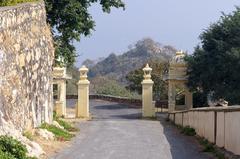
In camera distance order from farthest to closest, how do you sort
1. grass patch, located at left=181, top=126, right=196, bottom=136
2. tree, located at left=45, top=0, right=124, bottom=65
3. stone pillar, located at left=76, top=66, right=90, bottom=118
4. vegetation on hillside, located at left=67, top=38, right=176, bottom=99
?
1. vegetation on hillside, located at left=67, top=38, right=176, bottom=99
2. stone pillar, located at left=76, top=66, right=90, bottom=118
3. tree, located at left=45, top=0, right=124, bottom=65
4. grass patch, located at left=181, top=126, right=196, bottom=136

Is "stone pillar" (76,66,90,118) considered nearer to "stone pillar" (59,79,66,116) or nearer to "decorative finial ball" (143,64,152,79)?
"stone pillar" (59,79,66,116)

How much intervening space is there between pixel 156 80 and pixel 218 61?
21.1 m

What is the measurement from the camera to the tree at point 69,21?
105ft

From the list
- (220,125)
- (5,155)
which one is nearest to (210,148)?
(220,125)

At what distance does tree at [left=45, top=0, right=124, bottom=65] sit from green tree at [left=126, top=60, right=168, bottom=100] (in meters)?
27.9

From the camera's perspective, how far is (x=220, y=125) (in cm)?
1781

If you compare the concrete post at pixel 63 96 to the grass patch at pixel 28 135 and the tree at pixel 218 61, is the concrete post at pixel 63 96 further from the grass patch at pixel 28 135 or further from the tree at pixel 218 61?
the grass patch at pixel 28 135

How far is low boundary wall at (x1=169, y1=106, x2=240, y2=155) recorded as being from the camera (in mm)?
15109

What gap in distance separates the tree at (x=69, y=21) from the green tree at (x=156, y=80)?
27.9 m

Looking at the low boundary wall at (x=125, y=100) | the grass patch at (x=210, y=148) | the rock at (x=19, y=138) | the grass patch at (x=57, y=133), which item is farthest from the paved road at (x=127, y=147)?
the low boundary wall at (x=125, y=100)

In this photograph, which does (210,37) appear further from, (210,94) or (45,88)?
(45,88)

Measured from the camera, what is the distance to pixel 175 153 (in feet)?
58.9

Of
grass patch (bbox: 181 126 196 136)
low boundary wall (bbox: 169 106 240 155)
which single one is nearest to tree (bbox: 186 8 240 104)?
grass patch (bbox: 181 126 196 136)

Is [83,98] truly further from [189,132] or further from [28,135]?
[28,135]
